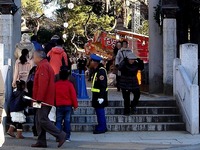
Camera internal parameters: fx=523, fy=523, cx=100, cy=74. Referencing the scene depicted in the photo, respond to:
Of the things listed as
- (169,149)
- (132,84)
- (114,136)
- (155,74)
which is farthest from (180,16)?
(169,149)

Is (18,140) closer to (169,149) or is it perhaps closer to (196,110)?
(169,149)

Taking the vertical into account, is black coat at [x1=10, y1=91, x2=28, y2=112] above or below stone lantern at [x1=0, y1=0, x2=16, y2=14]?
below

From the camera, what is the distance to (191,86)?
13203 mm

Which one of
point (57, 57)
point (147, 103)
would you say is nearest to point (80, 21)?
point (147, 103)

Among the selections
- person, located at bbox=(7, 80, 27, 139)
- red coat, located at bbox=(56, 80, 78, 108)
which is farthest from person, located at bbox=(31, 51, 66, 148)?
person, located at bbox=(7, 80, 27, 139)

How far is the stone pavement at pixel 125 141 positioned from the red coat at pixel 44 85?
1.18 m

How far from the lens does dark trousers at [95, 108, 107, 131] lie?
13039mm

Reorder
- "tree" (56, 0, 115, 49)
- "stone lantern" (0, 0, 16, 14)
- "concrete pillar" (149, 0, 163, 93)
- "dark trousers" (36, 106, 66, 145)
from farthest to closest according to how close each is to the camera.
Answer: "tree" (56, 0, 115, 49)
"concrete pillar" (149, 0, 163, 93)
"stone lantern" (0, 0, 16, 14)
"dark trousers" (36, 106, 66, 145)

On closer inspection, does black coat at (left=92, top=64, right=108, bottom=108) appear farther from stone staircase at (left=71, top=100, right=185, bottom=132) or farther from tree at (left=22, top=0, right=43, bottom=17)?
tree at (left=22, top=0, right=43, bottom=17)

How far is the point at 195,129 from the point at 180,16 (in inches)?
247

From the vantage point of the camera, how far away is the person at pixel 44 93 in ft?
35.0

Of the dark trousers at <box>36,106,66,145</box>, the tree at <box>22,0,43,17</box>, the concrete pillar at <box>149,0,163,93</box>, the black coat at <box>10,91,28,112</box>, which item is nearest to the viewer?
the dark trousers at <box>36,106,66,145</box>

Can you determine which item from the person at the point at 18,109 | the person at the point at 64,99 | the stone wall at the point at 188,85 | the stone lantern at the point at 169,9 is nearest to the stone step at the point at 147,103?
the stone wall at the point at 188,85

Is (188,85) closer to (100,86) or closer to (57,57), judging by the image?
(100,86)
